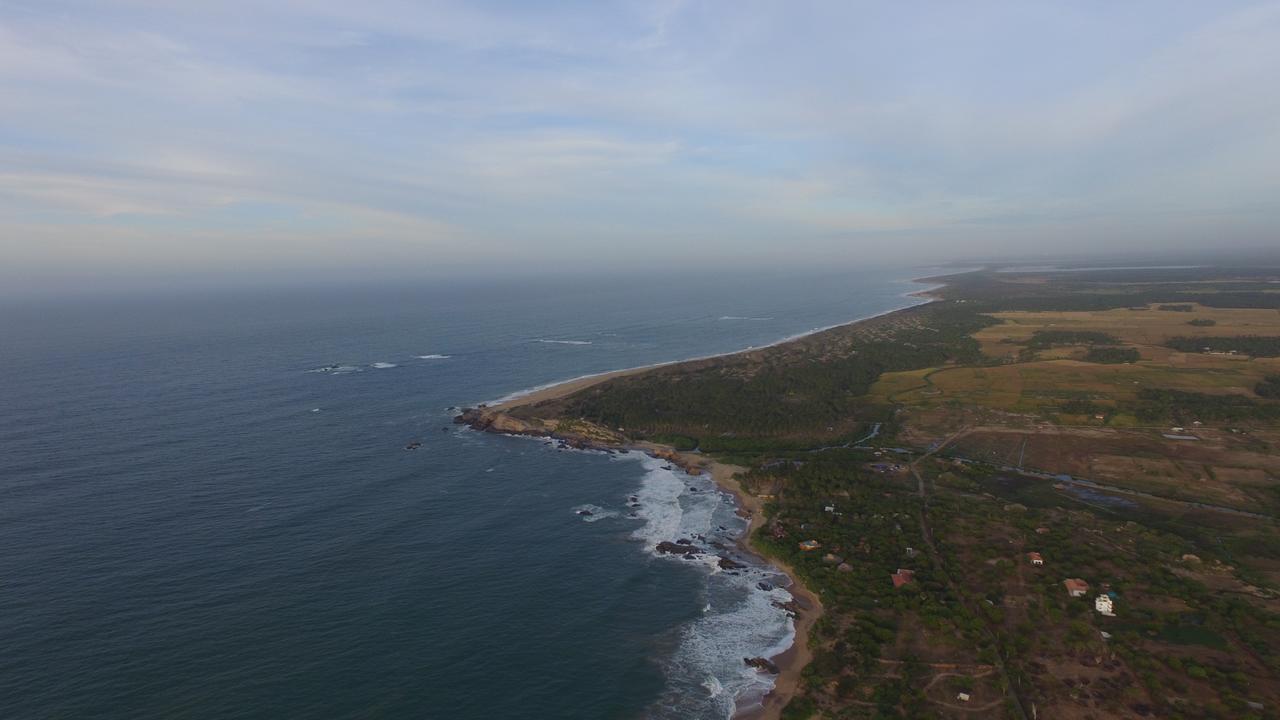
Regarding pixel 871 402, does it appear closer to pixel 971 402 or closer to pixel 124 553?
pixel 971 402

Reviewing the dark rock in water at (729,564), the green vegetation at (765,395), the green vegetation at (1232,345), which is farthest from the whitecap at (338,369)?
the green vegetation at (1232,345)

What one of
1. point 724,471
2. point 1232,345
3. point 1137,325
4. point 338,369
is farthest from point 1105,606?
point 1137,325

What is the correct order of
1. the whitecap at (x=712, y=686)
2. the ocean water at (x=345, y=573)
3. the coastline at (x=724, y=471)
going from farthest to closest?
the coastline at (x=724, y=471) < the whitecap at (x=712, y=686) < the ocean water at (x=345, y=573)

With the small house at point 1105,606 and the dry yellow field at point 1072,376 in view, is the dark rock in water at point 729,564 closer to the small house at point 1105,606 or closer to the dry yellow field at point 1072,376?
the small house at point 1105,606

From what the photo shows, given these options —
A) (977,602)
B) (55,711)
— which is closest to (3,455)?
(55,711)

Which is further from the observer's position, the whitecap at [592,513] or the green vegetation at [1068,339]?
the green vegetation at [1068,339]
